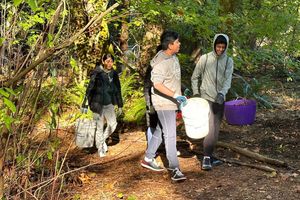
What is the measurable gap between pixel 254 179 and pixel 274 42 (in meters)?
7.42

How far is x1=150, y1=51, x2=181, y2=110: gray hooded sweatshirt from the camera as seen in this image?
5555mm

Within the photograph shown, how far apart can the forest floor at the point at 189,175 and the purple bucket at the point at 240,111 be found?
1.67ft

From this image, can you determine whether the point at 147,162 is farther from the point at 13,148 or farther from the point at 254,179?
the point at 13,148

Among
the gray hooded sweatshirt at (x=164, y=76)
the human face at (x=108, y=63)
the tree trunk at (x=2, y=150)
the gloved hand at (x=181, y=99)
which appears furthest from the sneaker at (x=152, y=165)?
the tree trunk at (x=2, y=150)

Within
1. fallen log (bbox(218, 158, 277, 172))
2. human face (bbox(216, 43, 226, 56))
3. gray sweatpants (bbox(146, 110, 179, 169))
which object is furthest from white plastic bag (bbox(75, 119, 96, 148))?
human face (bbox(216, 43, 226, 56))

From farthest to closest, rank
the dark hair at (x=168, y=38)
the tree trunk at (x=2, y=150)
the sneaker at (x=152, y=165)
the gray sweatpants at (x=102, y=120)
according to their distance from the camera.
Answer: the gray sweatpants at (x=102, y=120) < the sneaker at (x=152, y=165) < the dark hair at (x=168, y=38) < the tree trunk at (x=2, y=150)

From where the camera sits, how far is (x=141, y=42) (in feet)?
33.1

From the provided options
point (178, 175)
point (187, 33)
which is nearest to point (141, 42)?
point (187, 33)

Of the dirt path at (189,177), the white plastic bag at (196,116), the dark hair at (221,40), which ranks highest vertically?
the dark hair at (221,40)

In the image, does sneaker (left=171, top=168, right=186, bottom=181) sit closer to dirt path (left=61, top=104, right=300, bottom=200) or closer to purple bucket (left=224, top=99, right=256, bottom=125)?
dirt path (left=61, top=104, right=300, bottom=200)

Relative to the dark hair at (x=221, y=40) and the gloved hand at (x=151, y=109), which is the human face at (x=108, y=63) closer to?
the gloved hand at (x=151, y=109)

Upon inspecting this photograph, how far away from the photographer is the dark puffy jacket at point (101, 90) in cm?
689

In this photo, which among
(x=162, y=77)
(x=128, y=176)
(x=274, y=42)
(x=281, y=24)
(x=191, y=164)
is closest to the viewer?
(x=162, y=77)

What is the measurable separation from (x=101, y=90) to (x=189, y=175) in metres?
2.08
